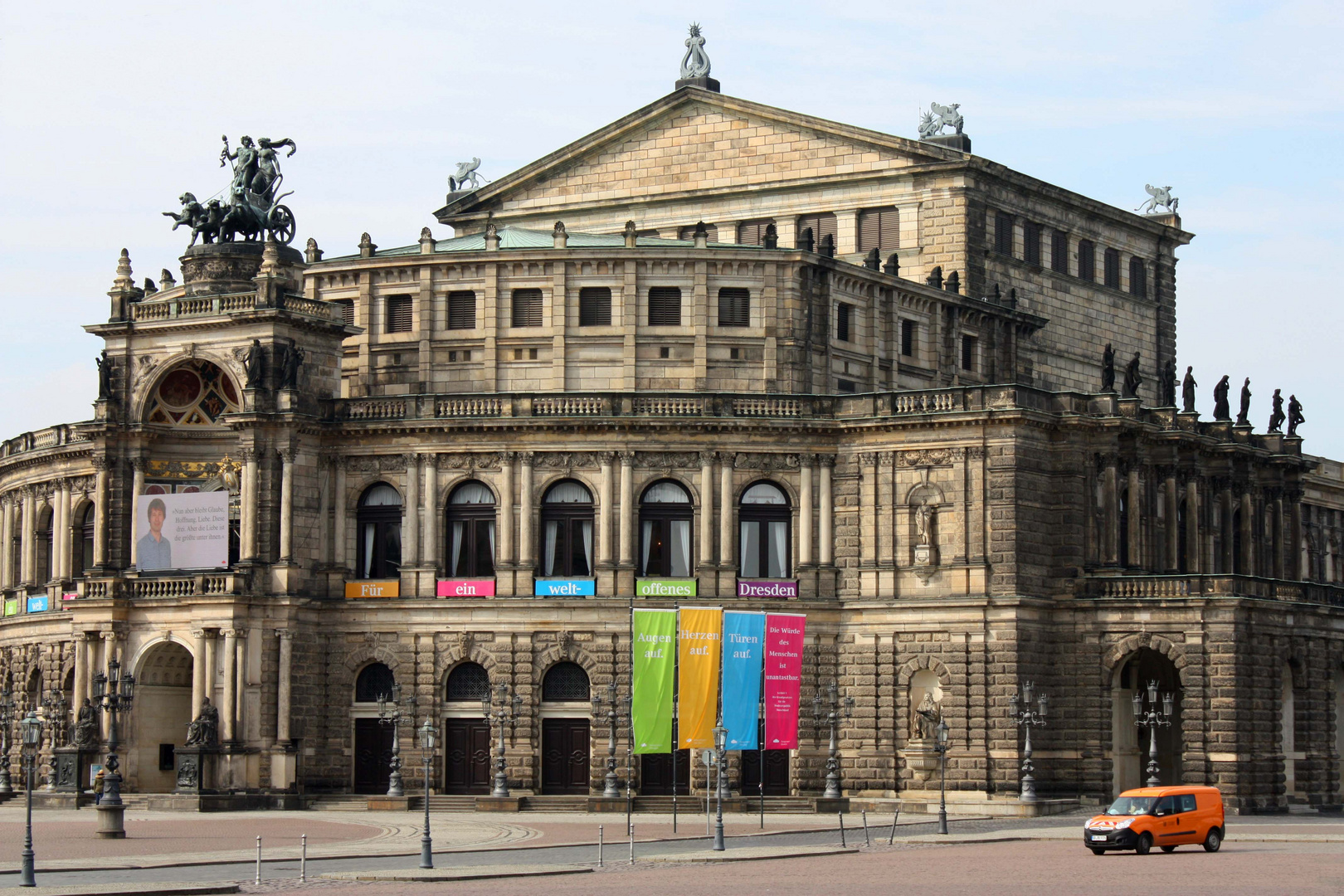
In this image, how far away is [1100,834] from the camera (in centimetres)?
6562

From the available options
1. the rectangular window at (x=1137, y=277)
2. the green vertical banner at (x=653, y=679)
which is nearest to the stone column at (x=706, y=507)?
the green vertical banner at (x=653, y=679)

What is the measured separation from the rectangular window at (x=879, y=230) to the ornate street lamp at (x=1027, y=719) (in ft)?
102

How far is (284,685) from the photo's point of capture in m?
93.2

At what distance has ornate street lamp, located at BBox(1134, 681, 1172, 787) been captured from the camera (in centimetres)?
8571

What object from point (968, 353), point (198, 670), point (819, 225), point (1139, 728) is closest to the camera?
point (198, 670)

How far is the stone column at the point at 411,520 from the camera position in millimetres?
95125

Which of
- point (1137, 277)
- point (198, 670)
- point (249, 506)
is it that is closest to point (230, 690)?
point (198, 670)

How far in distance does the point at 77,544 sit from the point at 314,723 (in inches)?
677

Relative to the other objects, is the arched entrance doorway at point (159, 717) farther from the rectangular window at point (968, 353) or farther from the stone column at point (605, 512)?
the rectangular window at point (968, 353)

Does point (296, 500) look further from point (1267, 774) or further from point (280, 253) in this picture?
point (1267, 774)

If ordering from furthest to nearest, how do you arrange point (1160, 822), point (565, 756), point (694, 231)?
point (694, 231), point (565, 756), point (1160, 822)

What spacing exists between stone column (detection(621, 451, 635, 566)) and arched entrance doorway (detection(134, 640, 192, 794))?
1883cm

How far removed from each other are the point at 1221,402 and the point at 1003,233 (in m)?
15.6

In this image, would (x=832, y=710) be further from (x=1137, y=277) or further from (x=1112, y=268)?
(x=1137, y=277)
